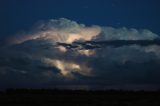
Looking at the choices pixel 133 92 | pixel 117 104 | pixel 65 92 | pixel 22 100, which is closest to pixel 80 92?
pixel 65 92

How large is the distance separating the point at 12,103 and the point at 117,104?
14.7 m

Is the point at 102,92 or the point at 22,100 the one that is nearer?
the point at 22,100

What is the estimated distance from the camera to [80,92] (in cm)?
8494

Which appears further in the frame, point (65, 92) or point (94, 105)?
point (65, 92)

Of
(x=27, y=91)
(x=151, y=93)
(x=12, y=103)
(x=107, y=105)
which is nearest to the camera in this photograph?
(x=107, y=105)

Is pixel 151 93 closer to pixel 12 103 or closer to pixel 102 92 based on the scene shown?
pixel 102 92

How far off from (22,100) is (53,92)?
72.7ft

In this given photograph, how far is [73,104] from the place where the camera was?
5744 cm

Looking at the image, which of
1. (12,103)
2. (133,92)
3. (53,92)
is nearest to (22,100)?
(12,103)

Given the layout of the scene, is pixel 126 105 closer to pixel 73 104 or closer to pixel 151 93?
pixel 73 104

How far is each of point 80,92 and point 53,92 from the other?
5.31 metres

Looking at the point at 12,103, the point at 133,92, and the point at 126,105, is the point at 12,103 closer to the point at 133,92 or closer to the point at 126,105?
the point at 126,105

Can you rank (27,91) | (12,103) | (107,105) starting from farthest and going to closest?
(27,91) < (12,103) < (107,105)

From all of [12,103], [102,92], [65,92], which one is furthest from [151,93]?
[12,103]
